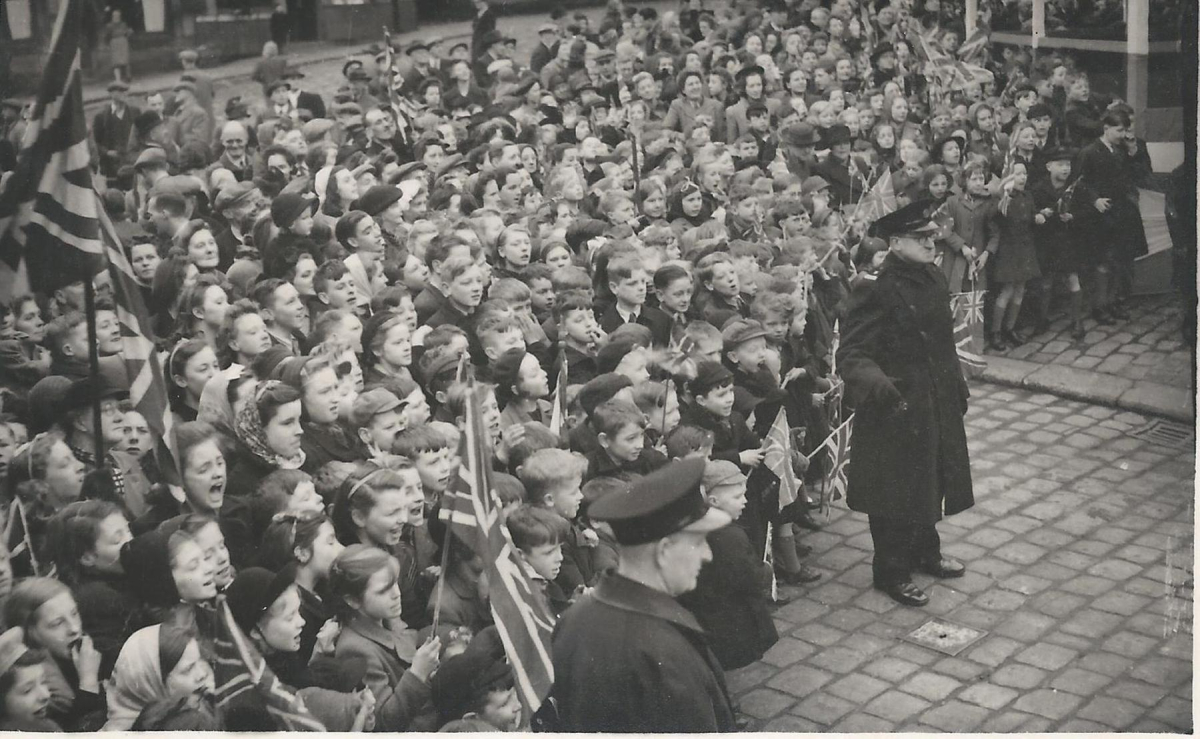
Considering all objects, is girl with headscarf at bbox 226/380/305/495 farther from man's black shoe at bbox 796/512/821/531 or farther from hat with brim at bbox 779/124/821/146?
hat with brim at bbox 779/124/821/146

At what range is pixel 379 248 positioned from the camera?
7.31 m

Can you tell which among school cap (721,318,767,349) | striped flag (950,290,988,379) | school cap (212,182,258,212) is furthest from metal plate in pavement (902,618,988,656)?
school cap (212,182,258,212)

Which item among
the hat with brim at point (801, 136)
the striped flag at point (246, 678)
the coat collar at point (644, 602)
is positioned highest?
the hat with brim at point (801, 136)

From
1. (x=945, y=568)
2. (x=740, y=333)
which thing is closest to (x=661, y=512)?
(x=740, y=333)

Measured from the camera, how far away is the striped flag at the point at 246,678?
185 inches

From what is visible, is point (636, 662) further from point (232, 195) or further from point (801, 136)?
point (801, 136)

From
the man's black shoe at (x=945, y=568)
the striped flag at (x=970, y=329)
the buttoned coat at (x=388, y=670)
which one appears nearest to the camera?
the buttoned coat at (x=388, y=670)

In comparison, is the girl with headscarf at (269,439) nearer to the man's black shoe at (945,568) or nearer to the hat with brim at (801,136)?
the man's black shoe at (945,568)

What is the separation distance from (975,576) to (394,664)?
254cm

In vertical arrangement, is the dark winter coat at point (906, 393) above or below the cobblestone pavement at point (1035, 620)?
above

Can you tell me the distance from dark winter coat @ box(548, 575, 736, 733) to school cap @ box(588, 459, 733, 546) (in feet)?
0.47

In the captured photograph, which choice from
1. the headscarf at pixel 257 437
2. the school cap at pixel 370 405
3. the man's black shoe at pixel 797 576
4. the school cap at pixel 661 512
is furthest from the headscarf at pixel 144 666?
the man's black shoe at pixel 797 576

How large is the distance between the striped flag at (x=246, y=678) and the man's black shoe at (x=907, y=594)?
7.94 feet

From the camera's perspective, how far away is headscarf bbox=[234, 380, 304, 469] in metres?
5.21
